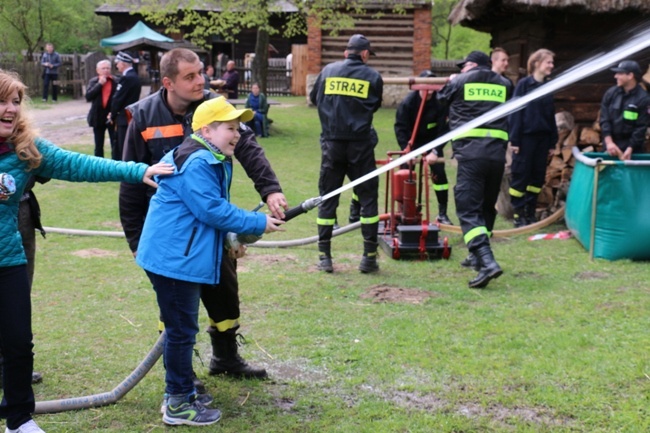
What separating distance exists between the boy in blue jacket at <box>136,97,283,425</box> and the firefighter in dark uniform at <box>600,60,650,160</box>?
6187mm

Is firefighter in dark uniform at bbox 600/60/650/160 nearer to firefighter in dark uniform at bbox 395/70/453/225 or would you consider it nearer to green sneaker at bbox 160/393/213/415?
firefighter in dark uniform at bbox 395/70/453/225

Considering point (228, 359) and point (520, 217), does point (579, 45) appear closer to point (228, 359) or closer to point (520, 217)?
point (520, 217)

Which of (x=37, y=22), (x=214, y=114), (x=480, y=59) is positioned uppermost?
(x=37, y=22)

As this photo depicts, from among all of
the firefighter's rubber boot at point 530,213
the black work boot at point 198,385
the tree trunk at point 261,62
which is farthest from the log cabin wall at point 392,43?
the black work boot at point 198,385

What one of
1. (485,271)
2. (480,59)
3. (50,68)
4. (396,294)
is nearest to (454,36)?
(50,68)

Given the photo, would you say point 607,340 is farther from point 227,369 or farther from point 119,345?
point 119,345

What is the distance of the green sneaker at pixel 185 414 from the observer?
4.03 metres

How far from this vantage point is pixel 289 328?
5.72 meters

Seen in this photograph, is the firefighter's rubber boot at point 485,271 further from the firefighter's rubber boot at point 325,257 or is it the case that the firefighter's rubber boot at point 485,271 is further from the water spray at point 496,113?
the firefighter's rubber boot at point 325,257

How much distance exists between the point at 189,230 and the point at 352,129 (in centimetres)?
376

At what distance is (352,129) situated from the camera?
740cm

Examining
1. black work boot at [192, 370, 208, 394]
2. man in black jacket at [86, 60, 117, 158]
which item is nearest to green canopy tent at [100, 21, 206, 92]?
man in black jacket at [86, 60, 117, 158]

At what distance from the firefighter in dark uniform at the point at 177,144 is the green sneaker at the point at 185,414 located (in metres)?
0.61

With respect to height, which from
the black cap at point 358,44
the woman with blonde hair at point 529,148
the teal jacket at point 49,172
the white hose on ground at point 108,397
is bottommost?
the white hose on ground at point 108,397
